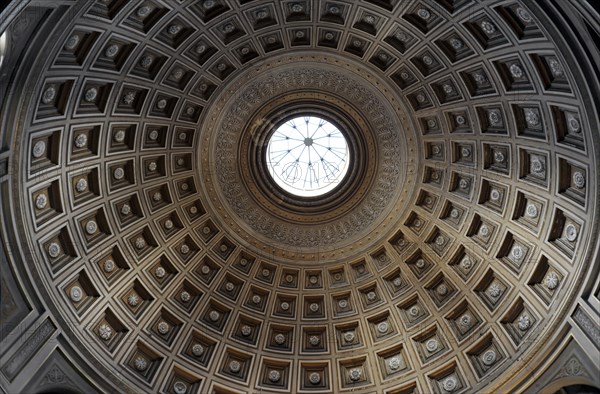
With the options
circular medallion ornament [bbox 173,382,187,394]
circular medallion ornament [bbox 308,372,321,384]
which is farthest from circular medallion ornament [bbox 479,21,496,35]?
circular medallion ornament [bbox 173,382,187,394]

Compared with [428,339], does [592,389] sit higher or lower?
lower

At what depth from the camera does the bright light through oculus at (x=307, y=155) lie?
3158cm

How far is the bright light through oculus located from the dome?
12 cm

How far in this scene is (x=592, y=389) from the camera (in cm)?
2084

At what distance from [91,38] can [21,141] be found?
169 inches

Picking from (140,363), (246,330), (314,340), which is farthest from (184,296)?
(314,340)

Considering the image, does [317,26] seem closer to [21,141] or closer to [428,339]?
[21,141]

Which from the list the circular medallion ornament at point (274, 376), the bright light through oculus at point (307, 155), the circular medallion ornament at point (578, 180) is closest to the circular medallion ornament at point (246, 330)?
the circular medallion ornament at point (274, 376)

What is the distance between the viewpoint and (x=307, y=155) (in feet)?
108

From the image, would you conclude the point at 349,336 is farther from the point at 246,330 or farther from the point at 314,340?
the point at 246,330

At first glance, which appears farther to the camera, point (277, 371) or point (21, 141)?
point (277, 371)

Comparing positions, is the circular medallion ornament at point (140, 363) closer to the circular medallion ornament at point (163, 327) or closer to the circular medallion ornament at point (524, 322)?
the circular medallion ornament at point (163, 327)

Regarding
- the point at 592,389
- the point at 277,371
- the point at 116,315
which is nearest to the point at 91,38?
the point at 116,315

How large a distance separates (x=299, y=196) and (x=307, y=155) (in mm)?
3459
